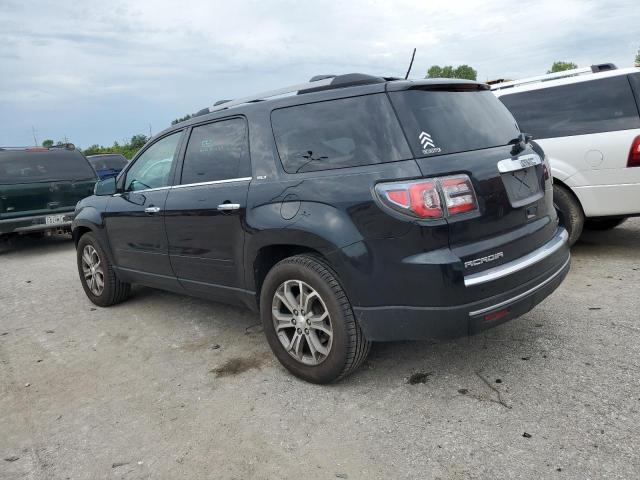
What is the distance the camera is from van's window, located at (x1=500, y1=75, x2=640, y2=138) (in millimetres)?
5160

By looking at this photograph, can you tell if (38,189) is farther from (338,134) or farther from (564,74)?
(564,74)

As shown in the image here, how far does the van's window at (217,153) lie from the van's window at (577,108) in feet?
11.7

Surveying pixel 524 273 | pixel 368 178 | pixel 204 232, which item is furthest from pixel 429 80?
pixel 204 232

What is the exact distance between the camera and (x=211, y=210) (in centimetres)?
372

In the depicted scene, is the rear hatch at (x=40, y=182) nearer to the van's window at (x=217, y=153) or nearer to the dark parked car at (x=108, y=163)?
the van's window at (x=217, y=153)

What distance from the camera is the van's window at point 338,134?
9.42ft

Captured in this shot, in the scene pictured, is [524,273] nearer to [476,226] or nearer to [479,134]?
[476,226]

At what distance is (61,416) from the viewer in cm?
316

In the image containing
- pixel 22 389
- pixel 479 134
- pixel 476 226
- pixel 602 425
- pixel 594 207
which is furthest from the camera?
pixel 594 207

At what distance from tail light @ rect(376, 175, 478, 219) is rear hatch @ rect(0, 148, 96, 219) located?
8087 millimetres

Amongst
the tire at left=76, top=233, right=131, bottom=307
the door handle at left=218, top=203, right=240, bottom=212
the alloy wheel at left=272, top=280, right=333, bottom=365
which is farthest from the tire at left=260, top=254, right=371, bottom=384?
the tire at left=76, top=233, right=131, bottom=307

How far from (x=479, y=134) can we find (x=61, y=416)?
302 centimetres

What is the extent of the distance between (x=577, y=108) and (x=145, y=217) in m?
4.42

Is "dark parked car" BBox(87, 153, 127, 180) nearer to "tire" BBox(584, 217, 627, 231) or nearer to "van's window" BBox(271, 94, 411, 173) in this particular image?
"tire" BBox(584, 217, 627, 231)
